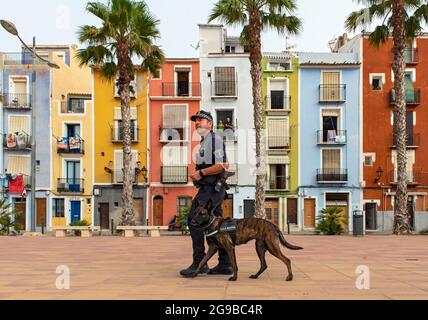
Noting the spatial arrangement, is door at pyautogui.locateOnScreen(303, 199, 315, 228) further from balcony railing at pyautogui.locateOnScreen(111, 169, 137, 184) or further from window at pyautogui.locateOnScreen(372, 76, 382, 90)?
balcony railing at pyautogui.locateOnScreen(111, 169, 137, 184)

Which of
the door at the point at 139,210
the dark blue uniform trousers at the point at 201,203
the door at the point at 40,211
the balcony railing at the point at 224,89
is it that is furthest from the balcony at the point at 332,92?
the dark blue uniform trousers at the point at 201,203

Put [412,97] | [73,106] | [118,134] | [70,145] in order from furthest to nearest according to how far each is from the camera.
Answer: [73,106] → [118,134] → [70,145] → [412,97]

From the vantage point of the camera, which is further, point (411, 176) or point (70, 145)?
point (70, 145)

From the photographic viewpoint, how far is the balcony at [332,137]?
43.2 meters

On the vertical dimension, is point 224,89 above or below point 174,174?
above

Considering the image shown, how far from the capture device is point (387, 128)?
4325cm

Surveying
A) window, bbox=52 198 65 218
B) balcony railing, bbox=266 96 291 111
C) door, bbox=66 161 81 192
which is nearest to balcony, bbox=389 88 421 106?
balcony railing, bbox=266 96 291 111

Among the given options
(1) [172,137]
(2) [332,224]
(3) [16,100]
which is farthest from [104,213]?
(2) [332,224]

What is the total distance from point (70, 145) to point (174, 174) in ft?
25.7

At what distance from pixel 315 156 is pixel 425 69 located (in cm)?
1006

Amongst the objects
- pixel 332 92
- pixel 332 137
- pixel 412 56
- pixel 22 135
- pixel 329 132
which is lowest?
pixel 332 137

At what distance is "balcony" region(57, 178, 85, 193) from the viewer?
43.3 metres

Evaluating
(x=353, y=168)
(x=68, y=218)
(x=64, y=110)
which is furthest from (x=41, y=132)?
(x=353, y=168)

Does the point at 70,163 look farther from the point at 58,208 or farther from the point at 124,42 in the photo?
the point at 124,42
